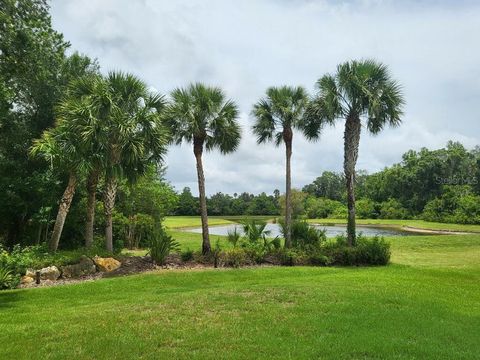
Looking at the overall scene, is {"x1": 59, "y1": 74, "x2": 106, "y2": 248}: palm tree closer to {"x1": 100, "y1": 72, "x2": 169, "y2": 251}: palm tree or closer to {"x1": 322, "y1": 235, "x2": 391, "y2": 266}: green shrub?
{"x1": 100, "y1": 72, "x2": 169, "y2": 251}: palm tree

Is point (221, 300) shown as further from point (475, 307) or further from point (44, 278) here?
point (44, 278)

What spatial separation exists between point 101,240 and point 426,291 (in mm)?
14918

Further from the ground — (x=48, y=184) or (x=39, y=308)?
(x=48, y=184)

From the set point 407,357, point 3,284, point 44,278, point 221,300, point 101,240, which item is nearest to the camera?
point 407,357

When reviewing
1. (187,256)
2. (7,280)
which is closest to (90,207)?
(187,256)

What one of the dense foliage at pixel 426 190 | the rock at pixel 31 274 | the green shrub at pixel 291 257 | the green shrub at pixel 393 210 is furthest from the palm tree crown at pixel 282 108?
the green shrub at pixel 393 210

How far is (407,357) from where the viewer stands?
17.2 ft

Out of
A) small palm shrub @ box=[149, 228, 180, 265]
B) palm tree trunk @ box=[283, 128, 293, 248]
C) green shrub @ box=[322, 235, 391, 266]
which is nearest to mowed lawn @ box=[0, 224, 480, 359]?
small palm shrub @ box=[149, 228, 180, 265]

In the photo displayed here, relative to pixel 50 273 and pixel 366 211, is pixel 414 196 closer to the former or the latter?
pixel 366 211

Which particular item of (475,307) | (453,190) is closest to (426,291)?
(475,307)

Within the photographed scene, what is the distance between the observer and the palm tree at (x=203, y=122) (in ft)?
56.1

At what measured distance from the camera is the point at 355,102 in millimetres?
17672

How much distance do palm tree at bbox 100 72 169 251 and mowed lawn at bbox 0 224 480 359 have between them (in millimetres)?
5108

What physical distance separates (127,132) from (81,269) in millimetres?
5158
